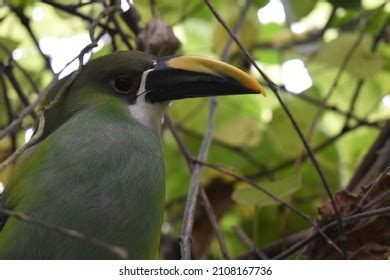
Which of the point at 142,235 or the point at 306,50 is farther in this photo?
→ the point at 306,50

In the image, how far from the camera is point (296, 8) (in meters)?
2.95

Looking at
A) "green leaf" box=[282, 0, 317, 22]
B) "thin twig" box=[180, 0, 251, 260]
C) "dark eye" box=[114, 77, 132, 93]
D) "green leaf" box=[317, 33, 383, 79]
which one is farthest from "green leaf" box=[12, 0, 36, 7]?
"green leaf" box=[317, 33, 383, 79]

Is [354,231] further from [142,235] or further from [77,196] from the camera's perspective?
[77,196]

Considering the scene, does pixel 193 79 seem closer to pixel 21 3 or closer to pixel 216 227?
pixel 216 227

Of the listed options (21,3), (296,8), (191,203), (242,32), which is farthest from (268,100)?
(191,203)

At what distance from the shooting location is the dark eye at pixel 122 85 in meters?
2.62

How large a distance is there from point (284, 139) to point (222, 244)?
0.63m

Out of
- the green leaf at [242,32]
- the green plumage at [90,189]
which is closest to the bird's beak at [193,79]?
the green plumage at [90,189]

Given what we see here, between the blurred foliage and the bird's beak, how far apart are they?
370 mm

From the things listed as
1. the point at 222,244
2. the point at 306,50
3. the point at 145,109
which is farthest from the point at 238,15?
the point at 222,244

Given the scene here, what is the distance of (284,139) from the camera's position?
307 cm

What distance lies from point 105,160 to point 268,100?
1441mm

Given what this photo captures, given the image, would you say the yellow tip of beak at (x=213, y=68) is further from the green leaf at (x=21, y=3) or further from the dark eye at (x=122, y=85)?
the green leaf at (x=21, y=3)

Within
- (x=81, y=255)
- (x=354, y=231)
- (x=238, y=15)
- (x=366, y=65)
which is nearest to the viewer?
(x=81, y=255)
